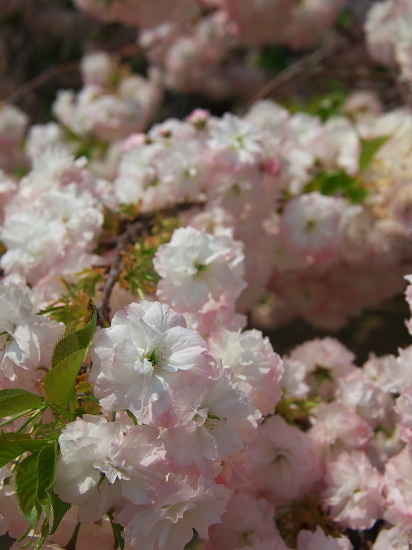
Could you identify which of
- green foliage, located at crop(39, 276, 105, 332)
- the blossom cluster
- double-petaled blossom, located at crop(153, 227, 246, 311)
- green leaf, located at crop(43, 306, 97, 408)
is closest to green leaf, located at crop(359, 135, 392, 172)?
the blossom cluster

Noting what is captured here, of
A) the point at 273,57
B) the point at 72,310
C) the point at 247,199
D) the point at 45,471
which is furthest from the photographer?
the point at 273,57

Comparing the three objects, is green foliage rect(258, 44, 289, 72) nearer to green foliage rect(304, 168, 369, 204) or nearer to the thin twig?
green foliage rect(304, 168, 369, 204)

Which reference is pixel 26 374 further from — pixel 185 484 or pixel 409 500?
pixel 409 500

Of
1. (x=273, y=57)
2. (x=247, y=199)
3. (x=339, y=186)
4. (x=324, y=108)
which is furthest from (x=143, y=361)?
(x=273, y=57)

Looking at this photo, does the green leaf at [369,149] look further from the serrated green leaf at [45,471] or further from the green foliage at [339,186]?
the serrated green leaf at [45,471]

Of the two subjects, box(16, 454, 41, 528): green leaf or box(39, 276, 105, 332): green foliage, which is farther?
box(39, 276, 105, 332): green foliage

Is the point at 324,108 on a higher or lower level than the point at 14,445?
lower

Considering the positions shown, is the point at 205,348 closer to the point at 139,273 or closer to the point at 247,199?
the point at 139,273
